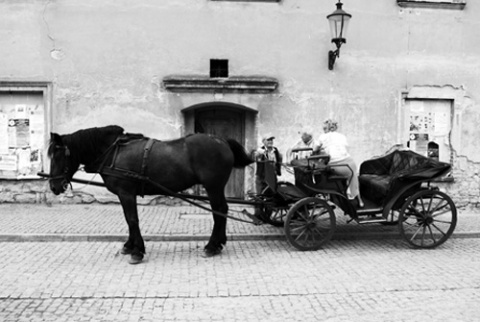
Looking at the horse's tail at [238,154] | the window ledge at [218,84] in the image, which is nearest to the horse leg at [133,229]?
the horse's tail at [238,154]

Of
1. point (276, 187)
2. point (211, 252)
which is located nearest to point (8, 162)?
point (211, 252)

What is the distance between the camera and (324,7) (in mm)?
10773

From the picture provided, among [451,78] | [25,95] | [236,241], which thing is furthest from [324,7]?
[25,95]

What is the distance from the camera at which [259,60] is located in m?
10.7

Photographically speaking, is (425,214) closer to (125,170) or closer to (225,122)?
(125,170)

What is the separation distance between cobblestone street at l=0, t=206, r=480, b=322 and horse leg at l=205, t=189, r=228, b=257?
154mm

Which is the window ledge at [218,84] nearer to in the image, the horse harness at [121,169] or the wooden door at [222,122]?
the wooden door at [222,122]

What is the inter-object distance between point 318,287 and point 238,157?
248 cm

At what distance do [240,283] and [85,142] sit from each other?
2.80m

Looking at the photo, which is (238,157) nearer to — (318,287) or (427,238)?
(318,287)

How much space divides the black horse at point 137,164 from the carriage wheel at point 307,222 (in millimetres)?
985

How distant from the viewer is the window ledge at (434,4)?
1087cm

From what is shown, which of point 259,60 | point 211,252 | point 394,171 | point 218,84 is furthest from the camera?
point 259,60

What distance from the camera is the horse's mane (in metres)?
6.47
